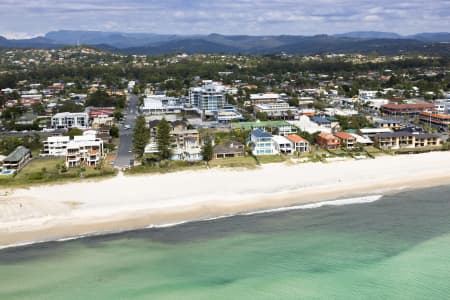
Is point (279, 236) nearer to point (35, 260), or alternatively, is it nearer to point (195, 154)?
point (35, 260)

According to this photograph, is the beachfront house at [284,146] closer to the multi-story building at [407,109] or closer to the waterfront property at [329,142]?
the waterfront property at [329,142]

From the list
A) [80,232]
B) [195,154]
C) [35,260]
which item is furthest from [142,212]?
[195,154]

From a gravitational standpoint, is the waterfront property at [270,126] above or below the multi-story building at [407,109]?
below

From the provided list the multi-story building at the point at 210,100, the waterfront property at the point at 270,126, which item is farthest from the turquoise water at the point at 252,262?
the multi-story building at the point at 210,100

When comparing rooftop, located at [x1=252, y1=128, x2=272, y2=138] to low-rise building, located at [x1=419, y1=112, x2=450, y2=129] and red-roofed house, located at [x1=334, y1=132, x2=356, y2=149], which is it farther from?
low-rise building, located at [x1=419, y1=112, x2=450, y2=129]

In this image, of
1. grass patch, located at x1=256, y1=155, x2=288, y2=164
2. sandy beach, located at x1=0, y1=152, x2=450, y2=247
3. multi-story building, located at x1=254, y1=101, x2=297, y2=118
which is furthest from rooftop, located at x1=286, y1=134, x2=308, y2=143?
multi-story building, located at x1=254, y1=101, x2=297, y2=118

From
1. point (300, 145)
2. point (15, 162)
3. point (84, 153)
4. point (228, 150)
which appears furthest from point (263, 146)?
point (15, 162)

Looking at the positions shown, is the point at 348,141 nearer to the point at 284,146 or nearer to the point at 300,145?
the point at 300,145
